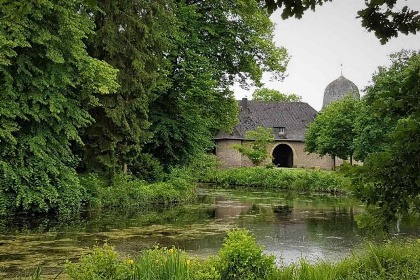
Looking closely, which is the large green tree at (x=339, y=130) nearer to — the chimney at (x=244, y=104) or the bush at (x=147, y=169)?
the chimney at (x=244, y=104)

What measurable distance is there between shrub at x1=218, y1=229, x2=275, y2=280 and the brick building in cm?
3859

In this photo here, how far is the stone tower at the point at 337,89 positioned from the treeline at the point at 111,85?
30884 mm

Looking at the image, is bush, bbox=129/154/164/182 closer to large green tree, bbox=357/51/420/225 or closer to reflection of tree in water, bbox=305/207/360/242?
reflection of tree in water, bbox=305/207/360/242

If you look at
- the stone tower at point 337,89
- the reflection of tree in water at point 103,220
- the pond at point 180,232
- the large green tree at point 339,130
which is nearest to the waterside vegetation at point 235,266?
the pond at point 180,232

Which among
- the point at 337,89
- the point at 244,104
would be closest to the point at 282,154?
the point at 244,104

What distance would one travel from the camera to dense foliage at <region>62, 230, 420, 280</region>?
5.44 meters

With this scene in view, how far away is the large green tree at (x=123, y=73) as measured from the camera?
693 inches

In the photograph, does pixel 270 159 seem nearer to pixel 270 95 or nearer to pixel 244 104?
pixel 244 104

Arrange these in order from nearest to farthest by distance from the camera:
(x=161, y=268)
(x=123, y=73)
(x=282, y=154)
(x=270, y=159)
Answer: (x=161, y=268) → (x=123, y=73) → (x=270, y=159) → (x=282, y=154)

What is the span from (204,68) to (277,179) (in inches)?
502

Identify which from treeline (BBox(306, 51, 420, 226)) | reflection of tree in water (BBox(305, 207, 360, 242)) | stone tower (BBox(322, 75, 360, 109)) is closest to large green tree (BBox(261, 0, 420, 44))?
treeline (BBox(306, 51, 420, 226))

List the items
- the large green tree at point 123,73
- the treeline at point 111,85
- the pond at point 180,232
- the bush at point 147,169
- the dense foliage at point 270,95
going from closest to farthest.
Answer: the pond at point 180,232, the treeline at point 111,85, the large green tree at point 123,73, the bush at point 147,169, the dense foliage at point 270,95

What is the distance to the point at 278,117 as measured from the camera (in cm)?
4872

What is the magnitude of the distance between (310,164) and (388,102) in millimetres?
46140
